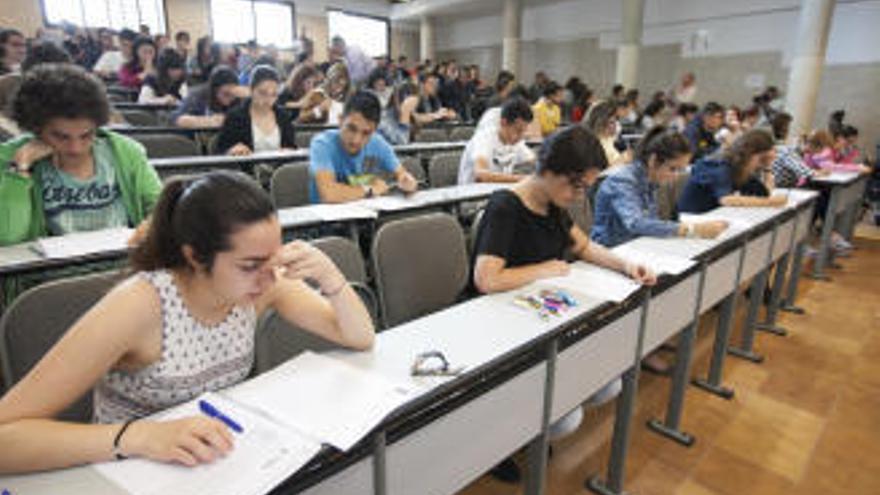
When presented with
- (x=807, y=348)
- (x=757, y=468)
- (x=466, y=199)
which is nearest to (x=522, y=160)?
(x=466, y=199)

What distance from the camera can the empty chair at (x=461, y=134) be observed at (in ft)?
18.2

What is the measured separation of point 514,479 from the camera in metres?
1.86

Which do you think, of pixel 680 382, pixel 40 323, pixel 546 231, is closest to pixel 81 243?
pixel 40 323

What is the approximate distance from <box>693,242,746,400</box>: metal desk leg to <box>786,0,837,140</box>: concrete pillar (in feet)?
19.9

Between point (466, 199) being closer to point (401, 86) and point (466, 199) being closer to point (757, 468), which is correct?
point (757, 468)

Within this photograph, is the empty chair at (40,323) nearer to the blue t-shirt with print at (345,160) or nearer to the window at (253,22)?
the blue t-shirt with print at (345,160)

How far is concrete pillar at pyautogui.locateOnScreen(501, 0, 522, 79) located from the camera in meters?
11.4

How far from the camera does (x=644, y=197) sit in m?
2.40

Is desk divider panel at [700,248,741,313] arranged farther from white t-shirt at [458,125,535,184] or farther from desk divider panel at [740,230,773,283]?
white t-shirt at [458,125,535,184]

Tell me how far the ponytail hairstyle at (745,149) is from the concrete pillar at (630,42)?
653cm

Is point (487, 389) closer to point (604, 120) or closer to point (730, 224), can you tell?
point (730, 224)

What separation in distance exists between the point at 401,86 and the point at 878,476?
4199 mm

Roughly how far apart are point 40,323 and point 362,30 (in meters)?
13.3

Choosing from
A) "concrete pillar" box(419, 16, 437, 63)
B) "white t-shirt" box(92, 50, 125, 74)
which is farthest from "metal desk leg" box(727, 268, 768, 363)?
"concrete pillar" box(419, 16, 437, 63)
